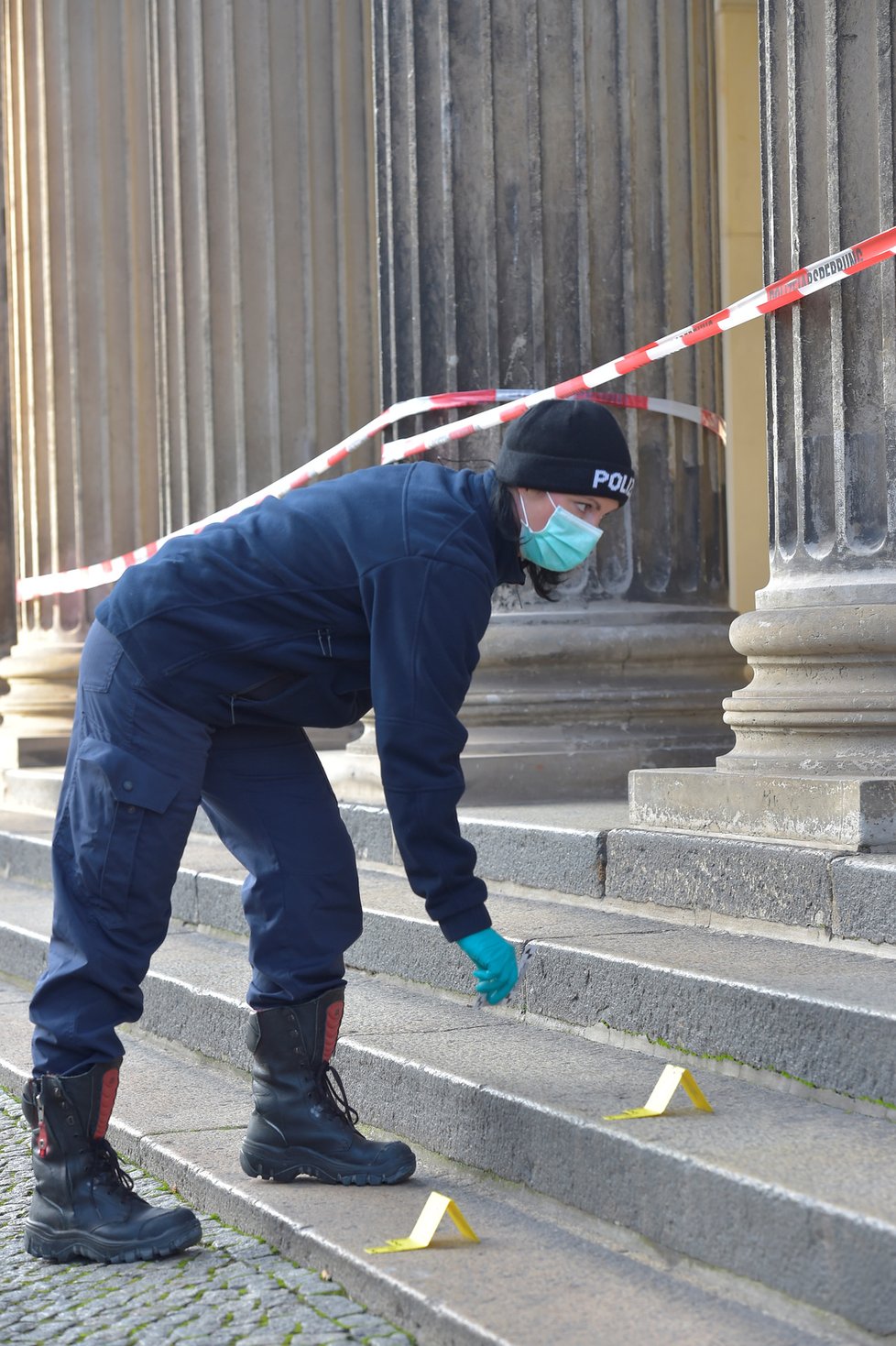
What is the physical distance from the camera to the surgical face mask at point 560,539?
3174mm

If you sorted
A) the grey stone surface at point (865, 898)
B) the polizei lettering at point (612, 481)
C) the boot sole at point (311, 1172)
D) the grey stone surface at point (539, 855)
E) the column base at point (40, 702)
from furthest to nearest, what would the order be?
the column base at point (40, 702), the grey stone surface at point (539, 855), the grey stone surface at point (865, 898), the boot sole at point (311, 1172), the polizei lettering at point (612, 481)

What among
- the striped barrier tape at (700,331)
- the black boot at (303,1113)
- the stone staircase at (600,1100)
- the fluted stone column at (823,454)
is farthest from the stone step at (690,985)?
the striped barrier tape at (700,331)

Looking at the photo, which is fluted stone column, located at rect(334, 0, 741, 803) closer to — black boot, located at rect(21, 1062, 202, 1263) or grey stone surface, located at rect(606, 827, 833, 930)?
grey stone surface, located at rect(606, 827, 833, 930)

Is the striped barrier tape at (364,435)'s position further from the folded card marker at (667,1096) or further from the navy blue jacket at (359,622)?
the folded card marker at (667,1096)

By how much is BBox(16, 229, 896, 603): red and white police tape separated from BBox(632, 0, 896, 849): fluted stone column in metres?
0.06

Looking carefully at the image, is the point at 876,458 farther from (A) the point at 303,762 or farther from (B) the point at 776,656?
(A) the point at 303,762

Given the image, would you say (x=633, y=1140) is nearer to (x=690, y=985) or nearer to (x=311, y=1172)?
(x=690, y=985)

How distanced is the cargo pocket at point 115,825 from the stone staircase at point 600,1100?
Answer: 0.65 meters

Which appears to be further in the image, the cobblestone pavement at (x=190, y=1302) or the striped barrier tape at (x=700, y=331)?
the striped barrier tape at (x=700, y=331)

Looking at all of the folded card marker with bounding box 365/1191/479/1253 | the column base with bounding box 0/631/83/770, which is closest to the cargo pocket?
the folded card marker with bounding box 365/1191/479/1253

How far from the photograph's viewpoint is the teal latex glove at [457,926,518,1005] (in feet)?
10.3

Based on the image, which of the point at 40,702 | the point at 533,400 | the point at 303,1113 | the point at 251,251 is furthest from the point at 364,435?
the point at 303,1113

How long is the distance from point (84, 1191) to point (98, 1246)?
10 centimetres

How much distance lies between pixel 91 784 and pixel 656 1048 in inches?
48.3
